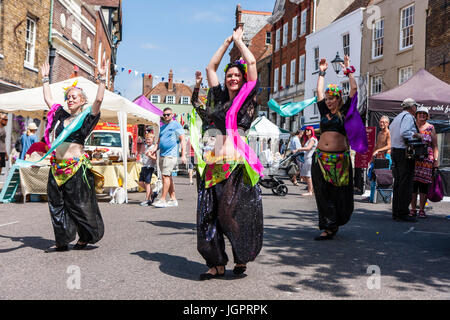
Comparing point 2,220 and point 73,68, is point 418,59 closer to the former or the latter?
point 73,68

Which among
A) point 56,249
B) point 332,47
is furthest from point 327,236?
point 332,47

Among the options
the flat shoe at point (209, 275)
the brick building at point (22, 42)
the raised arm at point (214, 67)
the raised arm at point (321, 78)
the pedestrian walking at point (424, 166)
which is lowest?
the flat shoe at point (209, 275)

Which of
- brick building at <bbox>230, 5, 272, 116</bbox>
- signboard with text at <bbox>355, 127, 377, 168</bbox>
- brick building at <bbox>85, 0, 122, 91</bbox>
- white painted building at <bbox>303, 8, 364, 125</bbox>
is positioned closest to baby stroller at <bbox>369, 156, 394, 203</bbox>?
signboard with text at <bbox>355, 127, 377, 168</bbox>

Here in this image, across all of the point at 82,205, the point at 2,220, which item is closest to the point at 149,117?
the point at 2,220

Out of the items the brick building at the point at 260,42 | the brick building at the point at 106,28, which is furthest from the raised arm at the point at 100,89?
the brick building at the point at 260,42

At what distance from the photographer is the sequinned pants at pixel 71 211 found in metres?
4.87

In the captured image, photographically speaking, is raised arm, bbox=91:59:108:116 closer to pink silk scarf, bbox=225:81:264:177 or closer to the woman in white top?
pink silk scarf, bbox=225:81:264:177

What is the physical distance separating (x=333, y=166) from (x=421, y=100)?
22.5 ft

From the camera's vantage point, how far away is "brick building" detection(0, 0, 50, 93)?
16.2m

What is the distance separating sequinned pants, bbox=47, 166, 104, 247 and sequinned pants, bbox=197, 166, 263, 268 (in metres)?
1.64

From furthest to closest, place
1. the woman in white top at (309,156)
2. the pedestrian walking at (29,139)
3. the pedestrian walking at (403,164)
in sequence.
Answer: the pedestrian walking at (29,139) < the woman in white top at (309,156) < the pedestrian walking at (403,164)

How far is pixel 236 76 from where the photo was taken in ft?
12.9

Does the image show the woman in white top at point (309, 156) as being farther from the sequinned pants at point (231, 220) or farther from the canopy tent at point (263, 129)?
the canopy tent at point (263, 129)

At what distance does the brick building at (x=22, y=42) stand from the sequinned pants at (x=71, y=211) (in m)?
12.6
